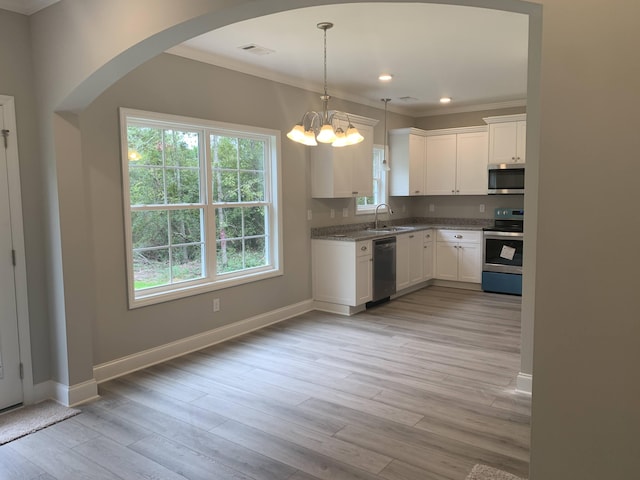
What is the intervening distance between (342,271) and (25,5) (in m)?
3.74

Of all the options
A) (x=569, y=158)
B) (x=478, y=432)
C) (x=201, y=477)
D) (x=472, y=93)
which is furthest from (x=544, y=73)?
(x=472, y=93)

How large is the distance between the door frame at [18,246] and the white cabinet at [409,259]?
4258 mm

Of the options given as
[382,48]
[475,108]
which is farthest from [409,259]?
[382,48]

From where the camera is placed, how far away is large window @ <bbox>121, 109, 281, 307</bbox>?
12.7ft

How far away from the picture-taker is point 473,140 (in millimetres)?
7016

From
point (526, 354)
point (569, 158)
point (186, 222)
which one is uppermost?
point (569, 158)

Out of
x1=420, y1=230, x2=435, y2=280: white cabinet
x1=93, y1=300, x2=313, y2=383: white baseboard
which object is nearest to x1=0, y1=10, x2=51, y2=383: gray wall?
x1=93, y1=300, x2=313, y2=383: white baseboard

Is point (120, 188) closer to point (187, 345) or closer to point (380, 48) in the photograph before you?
point (187, 345)

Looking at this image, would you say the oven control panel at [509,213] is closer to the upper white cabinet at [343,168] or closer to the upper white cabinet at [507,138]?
the upper white cabinet at [507,138]

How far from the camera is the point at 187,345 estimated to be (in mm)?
4254

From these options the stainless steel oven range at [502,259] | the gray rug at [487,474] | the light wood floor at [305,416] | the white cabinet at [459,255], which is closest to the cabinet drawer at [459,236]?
the white cabinet at [459,255]

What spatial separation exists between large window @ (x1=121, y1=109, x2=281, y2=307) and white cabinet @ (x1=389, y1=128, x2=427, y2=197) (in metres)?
2.66

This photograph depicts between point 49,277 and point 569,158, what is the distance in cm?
322

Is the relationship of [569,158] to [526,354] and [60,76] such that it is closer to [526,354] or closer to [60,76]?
[526,354]
